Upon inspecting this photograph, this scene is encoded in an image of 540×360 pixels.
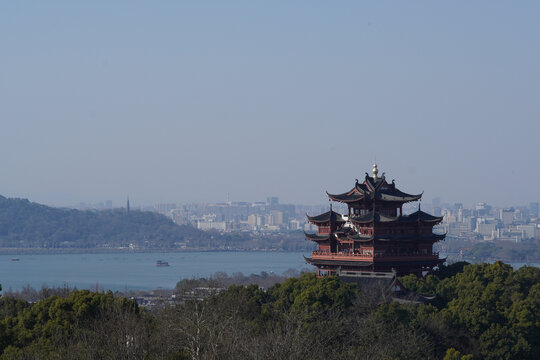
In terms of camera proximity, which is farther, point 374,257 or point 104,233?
point 104,233

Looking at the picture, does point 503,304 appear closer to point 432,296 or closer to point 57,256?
point 432,296

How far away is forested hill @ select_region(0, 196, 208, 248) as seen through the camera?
165 metres

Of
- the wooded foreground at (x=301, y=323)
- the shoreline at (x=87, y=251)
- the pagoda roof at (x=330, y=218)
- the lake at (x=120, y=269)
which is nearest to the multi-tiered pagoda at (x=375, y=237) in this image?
the pagoda roof at (x=330, y=218)

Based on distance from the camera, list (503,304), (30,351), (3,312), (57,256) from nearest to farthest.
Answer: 1. (30,351)
2. (3,312)
3. (503,304)
4. (57,256)

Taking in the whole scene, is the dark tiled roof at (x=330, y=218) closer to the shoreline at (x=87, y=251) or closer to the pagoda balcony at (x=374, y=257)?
the pagoda balcony at (x=374, y=257)

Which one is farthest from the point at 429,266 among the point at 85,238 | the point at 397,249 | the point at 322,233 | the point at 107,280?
the point at 85,238

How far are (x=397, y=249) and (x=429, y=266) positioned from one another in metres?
1.08

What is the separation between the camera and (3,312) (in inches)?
880

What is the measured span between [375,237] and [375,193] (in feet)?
5.10

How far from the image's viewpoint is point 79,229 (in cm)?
17075

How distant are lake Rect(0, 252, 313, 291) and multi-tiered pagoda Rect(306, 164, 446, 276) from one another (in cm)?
3890

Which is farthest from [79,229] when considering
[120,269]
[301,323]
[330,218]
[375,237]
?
[301,323]

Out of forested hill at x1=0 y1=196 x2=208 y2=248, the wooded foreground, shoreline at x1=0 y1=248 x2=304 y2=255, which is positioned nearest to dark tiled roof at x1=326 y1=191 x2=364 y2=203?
the wooded foreground

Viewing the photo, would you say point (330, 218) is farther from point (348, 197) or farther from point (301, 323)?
point (301, 323)
